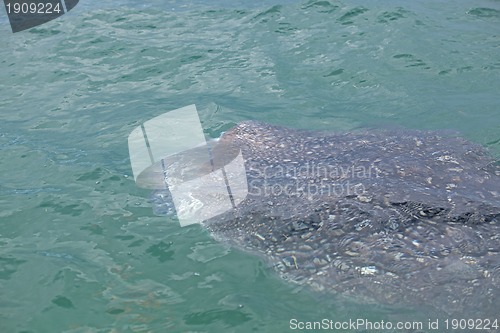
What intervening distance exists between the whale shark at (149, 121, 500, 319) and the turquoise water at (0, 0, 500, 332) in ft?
0.66

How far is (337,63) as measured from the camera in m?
8.24

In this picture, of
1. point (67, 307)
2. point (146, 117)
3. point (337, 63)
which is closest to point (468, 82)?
point (337, 63)

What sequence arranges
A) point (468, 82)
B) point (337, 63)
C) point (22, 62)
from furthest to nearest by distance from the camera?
point (22, 62) → point (337, 63) → point (468, 82)

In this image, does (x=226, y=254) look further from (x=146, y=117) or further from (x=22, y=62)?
(x=22, y=62)

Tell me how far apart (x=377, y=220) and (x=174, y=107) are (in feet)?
12.3

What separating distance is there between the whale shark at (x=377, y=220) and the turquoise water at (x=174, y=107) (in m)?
0.20

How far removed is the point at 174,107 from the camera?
741 cm

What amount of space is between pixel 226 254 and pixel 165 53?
16.3 feet

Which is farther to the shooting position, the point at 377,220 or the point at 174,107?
the point at 174,107

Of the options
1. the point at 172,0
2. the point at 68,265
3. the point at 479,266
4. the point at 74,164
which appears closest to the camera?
the point at 479,266

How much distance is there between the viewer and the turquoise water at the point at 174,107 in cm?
414

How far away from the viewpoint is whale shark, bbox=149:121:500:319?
158 inches

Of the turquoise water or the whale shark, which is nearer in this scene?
the whale shark

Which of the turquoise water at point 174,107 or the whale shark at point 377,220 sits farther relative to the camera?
the turquoise water at point 174,107
